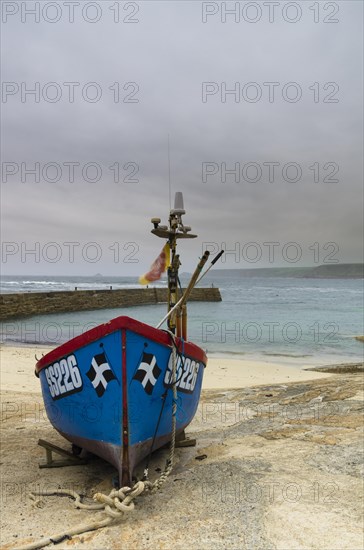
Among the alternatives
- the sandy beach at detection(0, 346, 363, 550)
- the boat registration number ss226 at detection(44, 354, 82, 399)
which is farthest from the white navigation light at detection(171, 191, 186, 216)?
the sandy beach at detection(0, 346, 363, 550)

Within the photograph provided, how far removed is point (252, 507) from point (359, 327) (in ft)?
93.0

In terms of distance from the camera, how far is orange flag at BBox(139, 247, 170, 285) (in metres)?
5.71

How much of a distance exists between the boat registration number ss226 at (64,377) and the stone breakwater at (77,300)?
2948 cm

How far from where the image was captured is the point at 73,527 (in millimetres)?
3893

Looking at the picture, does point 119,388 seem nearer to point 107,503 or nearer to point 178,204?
point 107,503

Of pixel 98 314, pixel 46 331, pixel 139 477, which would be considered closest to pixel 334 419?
pixel 139 477

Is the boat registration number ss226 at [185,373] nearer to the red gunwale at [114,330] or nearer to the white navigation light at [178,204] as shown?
Result: the red gunwale at [114,330]

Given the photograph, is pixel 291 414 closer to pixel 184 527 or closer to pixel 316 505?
pixel 316 505

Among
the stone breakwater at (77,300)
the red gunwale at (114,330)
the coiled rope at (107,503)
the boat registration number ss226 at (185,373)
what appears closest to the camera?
the coiled rope at (107,503)

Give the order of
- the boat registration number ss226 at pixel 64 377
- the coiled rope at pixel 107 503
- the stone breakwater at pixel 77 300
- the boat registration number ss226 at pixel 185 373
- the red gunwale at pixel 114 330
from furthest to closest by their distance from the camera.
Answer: the stone breakwater at pixel 77 300 < the boat registration number ss226 at pixel 185 373 < the boat registration number ss226 at pixel 64 377 < the red gunwale at pixel 114 330 < the coiled rope at pixel 107 503

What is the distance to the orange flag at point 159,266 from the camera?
5715mm

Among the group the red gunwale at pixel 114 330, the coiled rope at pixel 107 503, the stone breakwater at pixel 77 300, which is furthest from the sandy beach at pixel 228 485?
the stone breakwater at pixel 77 300

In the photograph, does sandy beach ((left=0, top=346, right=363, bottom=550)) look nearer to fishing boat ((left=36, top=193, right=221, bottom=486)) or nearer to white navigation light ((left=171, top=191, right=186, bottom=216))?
fishing boat ((left=36, top=193, right=221, bottom=486))

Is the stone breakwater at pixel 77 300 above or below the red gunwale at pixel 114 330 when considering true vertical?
below
